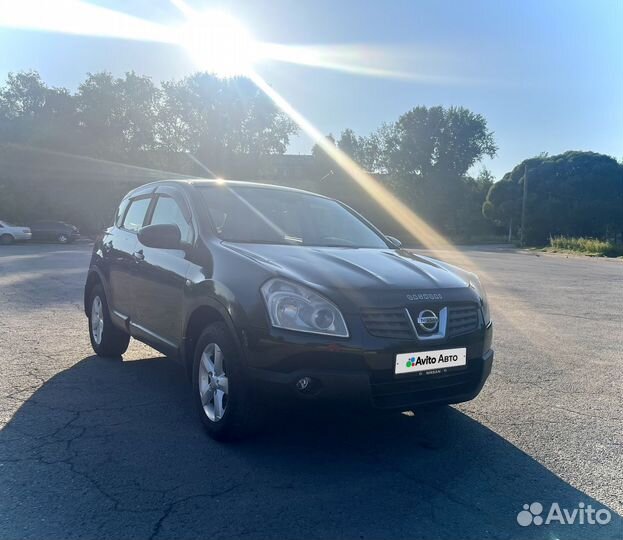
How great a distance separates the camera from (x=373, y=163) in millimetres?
76812

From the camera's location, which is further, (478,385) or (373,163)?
(373,163)

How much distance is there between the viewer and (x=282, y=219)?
493 cm

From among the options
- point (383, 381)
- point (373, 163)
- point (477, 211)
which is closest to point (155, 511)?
point (383, 381)

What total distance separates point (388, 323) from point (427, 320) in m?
0.29

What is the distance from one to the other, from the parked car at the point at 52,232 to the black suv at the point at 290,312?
3181 centimetres

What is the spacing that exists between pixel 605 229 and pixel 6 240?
42.6 metres

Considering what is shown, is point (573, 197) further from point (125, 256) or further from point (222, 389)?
point (222, 389)

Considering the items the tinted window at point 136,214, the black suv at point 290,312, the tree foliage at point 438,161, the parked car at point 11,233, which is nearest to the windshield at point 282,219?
the black suv at point 290,312

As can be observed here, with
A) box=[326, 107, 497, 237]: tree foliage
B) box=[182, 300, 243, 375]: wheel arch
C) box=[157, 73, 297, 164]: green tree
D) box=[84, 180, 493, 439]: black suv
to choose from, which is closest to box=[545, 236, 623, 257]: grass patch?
box=[326, 107, 497, 237]: tree foliage

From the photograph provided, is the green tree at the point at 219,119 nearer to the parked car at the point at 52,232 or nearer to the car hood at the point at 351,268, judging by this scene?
the parked car at the point at 52,232

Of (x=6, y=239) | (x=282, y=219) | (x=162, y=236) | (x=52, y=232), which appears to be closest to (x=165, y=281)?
(x=162, y=236)

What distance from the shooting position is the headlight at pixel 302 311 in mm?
3398

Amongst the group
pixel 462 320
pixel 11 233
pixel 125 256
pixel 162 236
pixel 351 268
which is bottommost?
pixel 11 233

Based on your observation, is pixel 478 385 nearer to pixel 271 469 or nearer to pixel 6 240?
pixel 271 469
